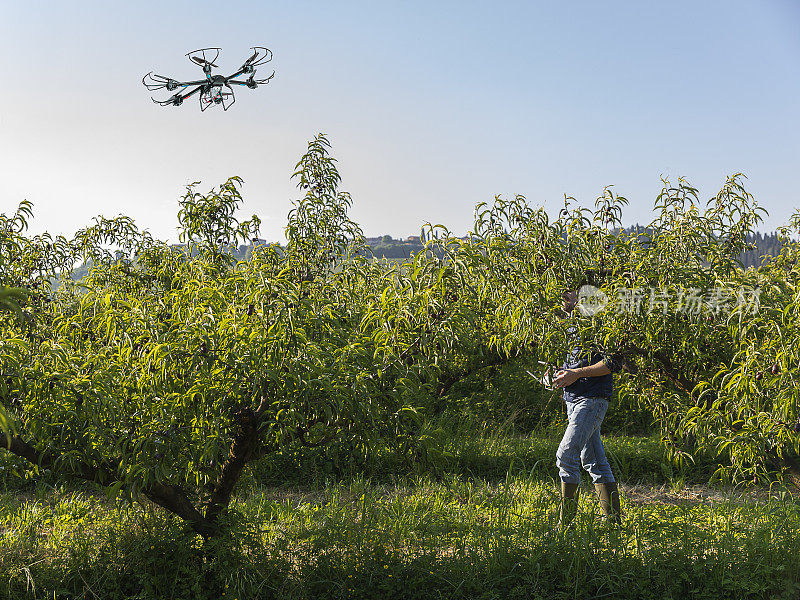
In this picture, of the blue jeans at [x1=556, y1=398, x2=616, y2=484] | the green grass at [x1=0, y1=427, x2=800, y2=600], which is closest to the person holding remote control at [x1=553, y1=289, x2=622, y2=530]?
the blue jeans at [x1=556, y1=398, x2=616, y2=484]

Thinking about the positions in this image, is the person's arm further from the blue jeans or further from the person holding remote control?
the blue jeans

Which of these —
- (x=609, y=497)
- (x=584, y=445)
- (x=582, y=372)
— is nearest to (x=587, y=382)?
(x=582, y=372)

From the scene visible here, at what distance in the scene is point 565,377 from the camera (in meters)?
3.73

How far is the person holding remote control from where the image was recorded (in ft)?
12.1

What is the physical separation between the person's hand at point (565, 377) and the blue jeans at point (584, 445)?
0.14m

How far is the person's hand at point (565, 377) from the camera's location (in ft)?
12.2

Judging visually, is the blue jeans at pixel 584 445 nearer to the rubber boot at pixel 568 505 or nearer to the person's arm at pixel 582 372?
the rubber boot at pixel 568 505

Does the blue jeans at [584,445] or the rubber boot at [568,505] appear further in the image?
the blue jeans at [584,445]

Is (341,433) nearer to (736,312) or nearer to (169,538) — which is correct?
(169,538)

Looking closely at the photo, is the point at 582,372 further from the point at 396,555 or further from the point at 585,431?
the point at 396,555

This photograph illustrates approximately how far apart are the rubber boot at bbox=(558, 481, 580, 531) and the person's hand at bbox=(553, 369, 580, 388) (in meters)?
0.59

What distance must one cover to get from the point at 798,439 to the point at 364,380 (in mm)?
2545

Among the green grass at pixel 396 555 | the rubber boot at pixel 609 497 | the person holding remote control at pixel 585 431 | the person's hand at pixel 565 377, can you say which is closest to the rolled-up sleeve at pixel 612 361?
the person holding remote control at pixel 585 431

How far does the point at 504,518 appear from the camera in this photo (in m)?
3.64
